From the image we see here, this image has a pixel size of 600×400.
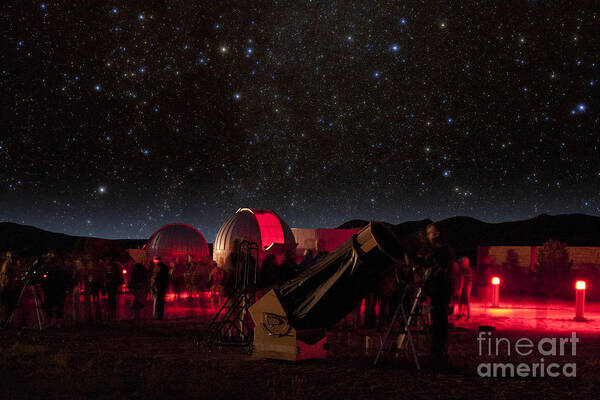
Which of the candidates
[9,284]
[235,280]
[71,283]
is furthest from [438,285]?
[9,284]

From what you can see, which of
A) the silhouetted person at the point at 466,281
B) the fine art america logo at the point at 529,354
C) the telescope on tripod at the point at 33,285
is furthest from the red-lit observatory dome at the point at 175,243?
the fine art america logo at the point at 529,354

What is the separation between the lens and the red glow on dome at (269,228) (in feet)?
98.0

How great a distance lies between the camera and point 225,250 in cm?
3036

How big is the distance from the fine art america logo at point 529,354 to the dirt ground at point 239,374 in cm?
16

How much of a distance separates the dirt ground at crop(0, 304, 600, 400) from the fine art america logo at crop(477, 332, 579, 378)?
158 millimetres

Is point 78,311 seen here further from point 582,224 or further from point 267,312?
point 582,224

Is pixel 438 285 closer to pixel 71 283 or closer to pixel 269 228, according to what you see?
pixel 71 283

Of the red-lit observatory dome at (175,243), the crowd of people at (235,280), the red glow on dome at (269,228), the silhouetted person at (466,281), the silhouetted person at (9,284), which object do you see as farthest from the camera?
the red-lit observatory dome at (175,243)

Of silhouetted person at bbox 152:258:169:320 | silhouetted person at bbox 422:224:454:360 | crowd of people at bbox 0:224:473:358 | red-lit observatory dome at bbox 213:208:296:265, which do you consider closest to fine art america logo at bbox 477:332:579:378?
silhouetted person at bbox 422:224:454:360

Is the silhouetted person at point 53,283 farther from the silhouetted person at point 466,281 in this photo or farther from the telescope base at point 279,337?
the silhouetted person at point 466,281

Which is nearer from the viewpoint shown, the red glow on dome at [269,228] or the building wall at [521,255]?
the building wall at [521,255]

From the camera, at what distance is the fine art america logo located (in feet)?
24.0

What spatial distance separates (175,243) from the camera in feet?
108

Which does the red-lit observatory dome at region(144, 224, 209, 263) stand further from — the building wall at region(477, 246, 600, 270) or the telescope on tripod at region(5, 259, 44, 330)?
the telescope on tripod at region(5, 259, 44, 330)
